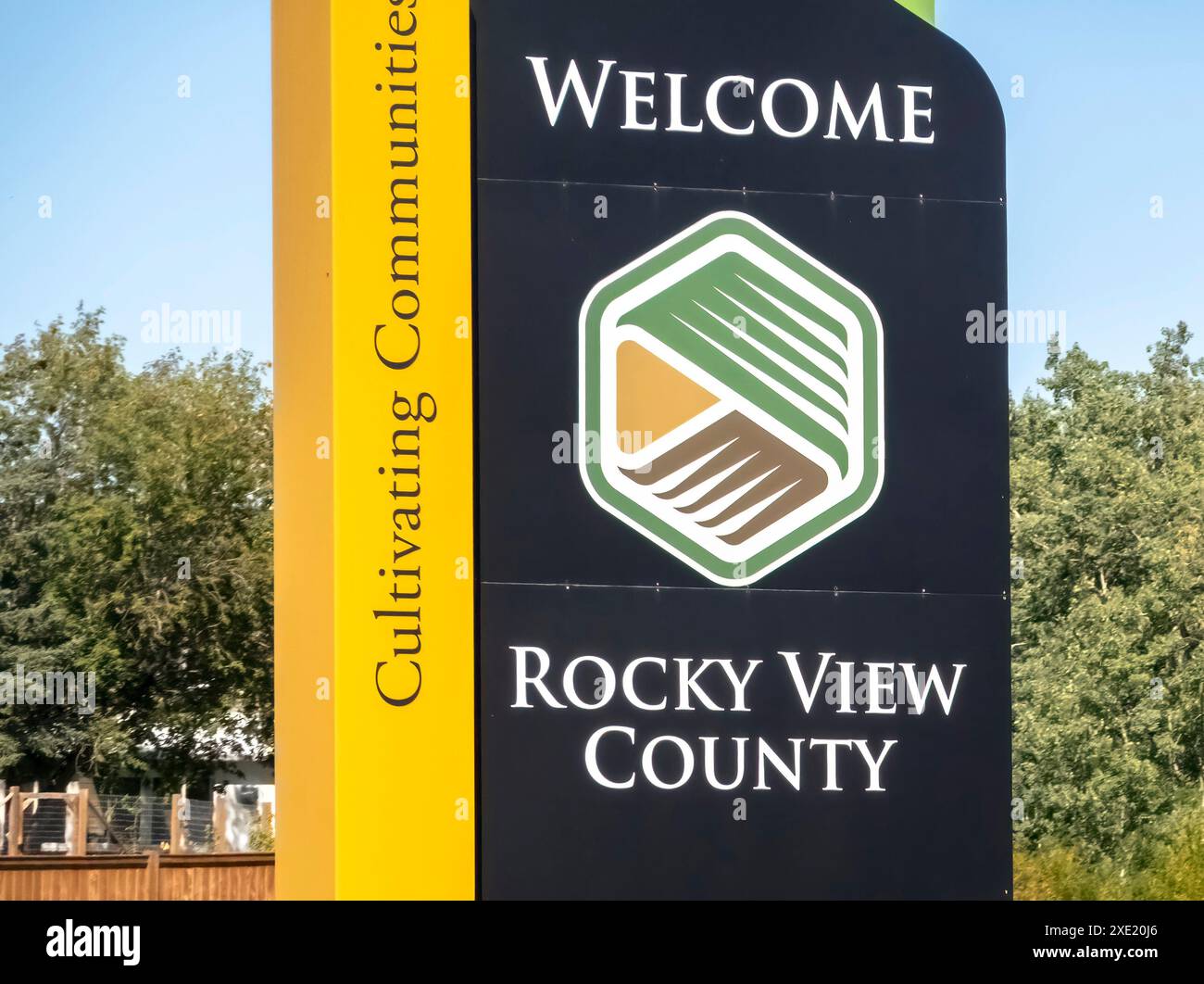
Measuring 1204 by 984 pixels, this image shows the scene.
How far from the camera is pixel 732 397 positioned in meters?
7.18

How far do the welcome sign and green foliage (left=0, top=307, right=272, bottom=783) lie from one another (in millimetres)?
24865

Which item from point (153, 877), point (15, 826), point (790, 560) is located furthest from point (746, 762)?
point (15, 826)

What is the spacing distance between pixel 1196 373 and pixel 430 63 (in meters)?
33.0

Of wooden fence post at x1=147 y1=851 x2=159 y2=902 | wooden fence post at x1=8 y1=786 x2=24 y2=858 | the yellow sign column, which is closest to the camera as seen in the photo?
the yellow sign column

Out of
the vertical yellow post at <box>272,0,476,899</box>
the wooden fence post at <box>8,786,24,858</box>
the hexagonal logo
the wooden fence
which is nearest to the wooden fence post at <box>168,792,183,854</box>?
the wooden fence post at <box>8,786,24,858</box>

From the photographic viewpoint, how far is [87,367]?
3297cm

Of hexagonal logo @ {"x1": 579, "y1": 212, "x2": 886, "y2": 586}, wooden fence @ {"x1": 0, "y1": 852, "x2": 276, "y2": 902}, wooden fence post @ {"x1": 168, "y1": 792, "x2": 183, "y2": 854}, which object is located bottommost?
wooden fence post @ {"x1": 168, "y1": 792, "x2": 183, "y2": 854}

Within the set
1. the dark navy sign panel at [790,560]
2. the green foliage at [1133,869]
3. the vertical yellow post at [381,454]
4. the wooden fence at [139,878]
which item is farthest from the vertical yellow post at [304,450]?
the wooden fence at [139,878]

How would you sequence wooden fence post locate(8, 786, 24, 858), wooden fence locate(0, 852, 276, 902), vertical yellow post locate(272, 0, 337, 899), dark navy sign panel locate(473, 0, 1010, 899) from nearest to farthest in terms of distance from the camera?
1. vertical yellow post locate(272, 0, 337, 899)
2. dark navy sign panel locate(473, 0, 1010, 899)
3. wooden fence locate(0, 852, 276, 902)
4. wooden fence post locate(8, 786, 24, 858)

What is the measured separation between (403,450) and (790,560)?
6.20ft

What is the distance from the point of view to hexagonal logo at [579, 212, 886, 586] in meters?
7.08

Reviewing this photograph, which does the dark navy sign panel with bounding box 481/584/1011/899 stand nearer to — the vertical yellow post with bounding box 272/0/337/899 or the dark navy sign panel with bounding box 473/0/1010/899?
the dark navy sign panel with bounding box 473/0/1010/899

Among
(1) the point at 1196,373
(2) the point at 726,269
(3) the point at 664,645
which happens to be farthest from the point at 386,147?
(1) the point at 1196,373

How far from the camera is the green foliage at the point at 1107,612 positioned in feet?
90.7
